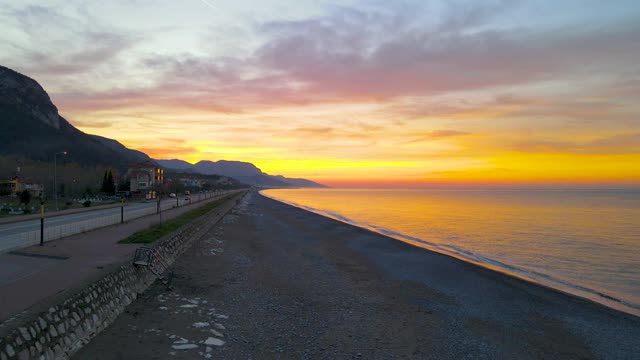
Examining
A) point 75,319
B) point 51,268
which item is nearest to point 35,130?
point 51,268

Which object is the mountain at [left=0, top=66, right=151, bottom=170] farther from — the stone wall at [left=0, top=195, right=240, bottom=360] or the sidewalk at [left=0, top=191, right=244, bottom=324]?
the stone wall at [left=0, top=195, right=240, bottom=360]

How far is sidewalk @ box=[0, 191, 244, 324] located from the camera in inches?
337

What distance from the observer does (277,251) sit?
25.4m

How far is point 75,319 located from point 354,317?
7.44m

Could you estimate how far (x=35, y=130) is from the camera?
477 feet

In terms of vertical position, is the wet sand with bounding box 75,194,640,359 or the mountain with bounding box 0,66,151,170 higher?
the mountain with bounding box 0,66,151,170

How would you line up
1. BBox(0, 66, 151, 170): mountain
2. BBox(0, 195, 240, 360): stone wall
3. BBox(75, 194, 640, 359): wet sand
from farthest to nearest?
1. BBox(0, 66, 151, 170): mountain
2. BBox(75, 194, 640, 359): wet sand
3. BBox(0, 195, 240, 360): stone wall

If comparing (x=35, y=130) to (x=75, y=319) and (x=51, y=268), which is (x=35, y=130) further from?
(x=75, y=319)

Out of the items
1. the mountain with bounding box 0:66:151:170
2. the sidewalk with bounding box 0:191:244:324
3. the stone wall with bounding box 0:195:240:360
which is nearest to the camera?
the stone wall with bounding box 0:195:240:360

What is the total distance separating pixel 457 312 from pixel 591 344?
3.72 meters

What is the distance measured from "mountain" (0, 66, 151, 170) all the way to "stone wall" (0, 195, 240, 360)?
13390 centimetres

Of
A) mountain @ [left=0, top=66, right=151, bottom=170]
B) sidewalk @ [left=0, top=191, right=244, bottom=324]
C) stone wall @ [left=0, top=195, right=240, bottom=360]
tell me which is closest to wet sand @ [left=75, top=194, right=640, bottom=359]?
stone wall @ [left=0, top=195, right=240, bottom=360]

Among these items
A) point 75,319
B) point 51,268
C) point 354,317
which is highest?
point 51,268

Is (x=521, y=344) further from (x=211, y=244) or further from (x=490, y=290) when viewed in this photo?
(x=211, y=244)
